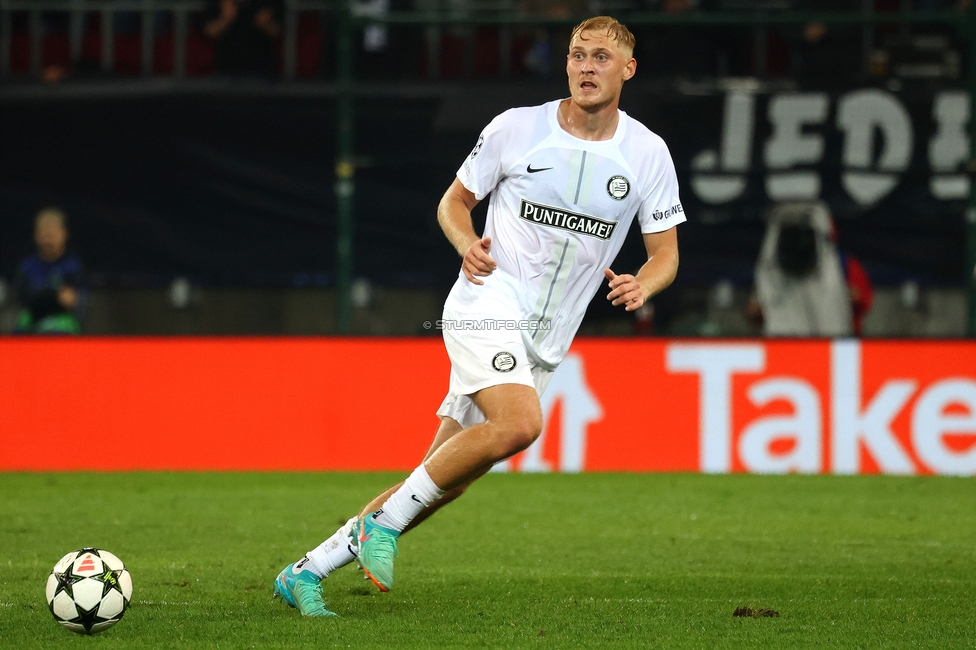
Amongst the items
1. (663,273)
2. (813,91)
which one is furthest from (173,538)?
(813,91)

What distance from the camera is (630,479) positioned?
32.7 feet

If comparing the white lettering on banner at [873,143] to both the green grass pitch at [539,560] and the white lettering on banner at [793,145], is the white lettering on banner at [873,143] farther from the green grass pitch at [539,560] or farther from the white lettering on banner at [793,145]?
the green grass pitch at [539,560]

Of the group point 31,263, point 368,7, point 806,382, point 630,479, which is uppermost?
point 368,7

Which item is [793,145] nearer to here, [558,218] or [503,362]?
[558,218]

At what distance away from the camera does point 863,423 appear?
401 inches

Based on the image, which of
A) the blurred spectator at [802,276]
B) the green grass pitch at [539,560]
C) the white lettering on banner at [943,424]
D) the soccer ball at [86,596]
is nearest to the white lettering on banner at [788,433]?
the green grass pitch at [539,560]

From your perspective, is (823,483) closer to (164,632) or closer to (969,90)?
(969,90)

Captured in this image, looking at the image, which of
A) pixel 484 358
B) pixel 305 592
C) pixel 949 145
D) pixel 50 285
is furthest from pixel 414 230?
pixel 305 592

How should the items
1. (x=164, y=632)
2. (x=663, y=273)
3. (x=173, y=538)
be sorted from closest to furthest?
1. (x=164, y=632)
2. (x=663, y=273)
3. (x=173, y=538)

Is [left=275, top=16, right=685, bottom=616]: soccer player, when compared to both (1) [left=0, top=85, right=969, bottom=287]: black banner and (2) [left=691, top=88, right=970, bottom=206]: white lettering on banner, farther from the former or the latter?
(2) [left=691, top=88, right=970, bottom=206]: white lettering on banner

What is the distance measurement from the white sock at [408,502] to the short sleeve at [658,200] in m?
1.31

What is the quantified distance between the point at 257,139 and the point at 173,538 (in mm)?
4516

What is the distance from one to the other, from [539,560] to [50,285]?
18.0 ft

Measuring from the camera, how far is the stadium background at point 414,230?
10.3 meters
